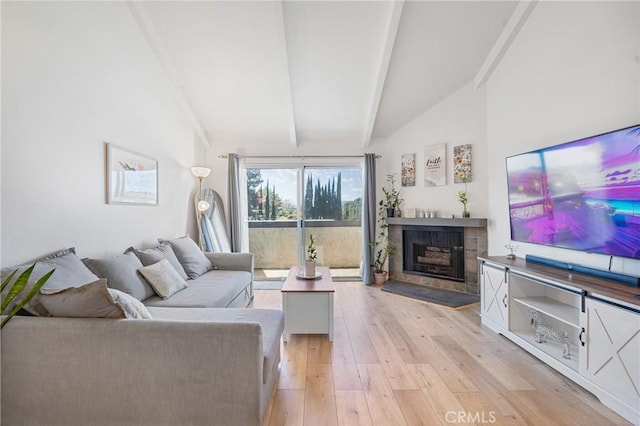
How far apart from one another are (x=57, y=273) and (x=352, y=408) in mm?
2073

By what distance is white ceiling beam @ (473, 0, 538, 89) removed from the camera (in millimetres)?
2895

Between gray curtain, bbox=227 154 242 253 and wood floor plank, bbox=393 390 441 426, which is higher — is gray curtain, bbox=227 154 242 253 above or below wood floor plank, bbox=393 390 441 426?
above

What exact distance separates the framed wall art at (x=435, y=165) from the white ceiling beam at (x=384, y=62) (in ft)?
3.23

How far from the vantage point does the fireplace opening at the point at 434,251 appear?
4.25 meters

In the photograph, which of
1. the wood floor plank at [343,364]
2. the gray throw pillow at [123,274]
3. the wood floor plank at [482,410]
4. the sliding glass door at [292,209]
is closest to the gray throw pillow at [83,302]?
the gray throw pillow at [123,274]

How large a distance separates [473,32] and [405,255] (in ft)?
10.4

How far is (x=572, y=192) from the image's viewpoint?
238cm

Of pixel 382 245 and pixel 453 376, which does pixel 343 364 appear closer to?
pixel 453 376

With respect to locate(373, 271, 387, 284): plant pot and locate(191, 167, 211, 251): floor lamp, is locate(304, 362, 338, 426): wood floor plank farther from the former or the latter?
locate(191, 167, 211, 251): floor lamp

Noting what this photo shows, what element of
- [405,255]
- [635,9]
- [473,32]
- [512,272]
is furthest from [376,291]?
[635,9]

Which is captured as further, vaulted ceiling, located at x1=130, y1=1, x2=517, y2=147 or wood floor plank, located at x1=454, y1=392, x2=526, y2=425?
vaulted ceiling, located at x1=130, y1=1, x2=517, y2=147

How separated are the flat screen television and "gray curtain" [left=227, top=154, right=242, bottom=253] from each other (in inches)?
153

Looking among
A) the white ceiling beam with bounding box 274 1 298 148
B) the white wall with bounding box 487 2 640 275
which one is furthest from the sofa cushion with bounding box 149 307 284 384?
the white ceiling beam with bounding box 274 1 298 148

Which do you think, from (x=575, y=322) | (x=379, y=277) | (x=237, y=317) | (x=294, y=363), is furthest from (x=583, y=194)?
(x=379, y=277)
